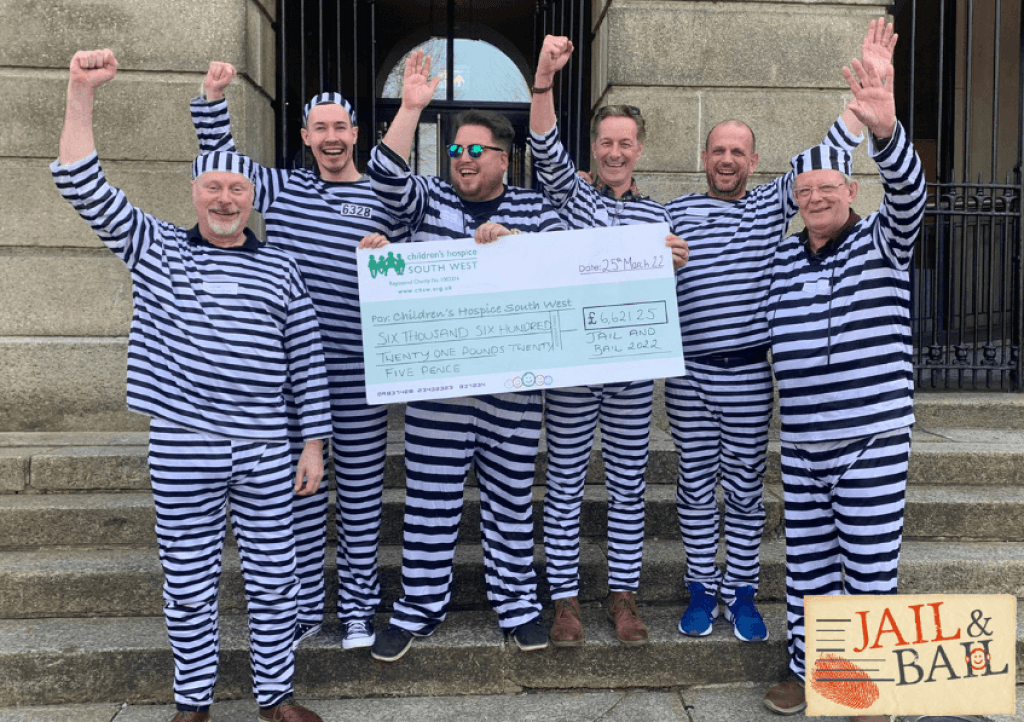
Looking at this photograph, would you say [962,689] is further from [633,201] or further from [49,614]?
[49,614]

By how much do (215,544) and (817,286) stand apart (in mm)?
2228

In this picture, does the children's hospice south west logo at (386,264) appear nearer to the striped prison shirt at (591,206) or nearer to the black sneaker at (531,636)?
the striped prison shirt at (591,206)

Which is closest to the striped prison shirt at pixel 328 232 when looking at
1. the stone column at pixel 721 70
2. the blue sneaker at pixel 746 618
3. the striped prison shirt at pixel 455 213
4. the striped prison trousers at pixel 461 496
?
the striped prison shirt at pixel 455 213

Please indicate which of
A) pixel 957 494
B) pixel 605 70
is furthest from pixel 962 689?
pixel 605 70

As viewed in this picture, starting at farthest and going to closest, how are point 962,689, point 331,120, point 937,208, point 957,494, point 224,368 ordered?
point 937,208, point 957,494, point 331,120, point 224,368, point 962,689

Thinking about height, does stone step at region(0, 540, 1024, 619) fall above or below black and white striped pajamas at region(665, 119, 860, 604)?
below

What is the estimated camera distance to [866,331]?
2.80 meters

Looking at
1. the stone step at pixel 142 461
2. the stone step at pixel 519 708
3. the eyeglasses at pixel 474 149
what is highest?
the eyeglasses at pixel 474 149

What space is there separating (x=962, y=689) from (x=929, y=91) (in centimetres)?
1074

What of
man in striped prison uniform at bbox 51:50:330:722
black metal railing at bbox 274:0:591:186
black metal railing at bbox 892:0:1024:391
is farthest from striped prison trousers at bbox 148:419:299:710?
black metal railing at bbox 892:0:1024:391

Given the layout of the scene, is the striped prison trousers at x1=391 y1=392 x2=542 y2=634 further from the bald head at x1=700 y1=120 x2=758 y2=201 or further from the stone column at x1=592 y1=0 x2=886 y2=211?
the stone column at x1=592 y1=0 x2=886 y2=211

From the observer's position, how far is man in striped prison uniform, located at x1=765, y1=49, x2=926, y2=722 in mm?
2801

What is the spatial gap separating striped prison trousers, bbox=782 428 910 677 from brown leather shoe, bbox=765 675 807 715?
13 cm

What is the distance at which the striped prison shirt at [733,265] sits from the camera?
3.23 m
